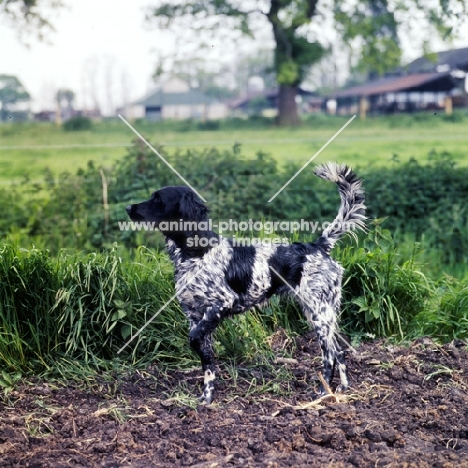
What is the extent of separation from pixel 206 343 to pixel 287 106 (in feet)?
25.1

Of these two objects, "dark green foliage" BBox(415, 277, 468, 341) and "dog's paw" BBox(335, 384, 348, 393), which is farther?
"dark green foliage" BBox(415, 277, 468, 341)

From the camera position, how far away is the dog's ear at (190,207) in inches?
148

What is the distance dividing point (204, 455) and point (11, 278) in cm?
204

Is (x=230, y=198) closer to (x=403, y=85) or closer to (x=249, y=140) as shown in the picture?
(x=249, y=140)

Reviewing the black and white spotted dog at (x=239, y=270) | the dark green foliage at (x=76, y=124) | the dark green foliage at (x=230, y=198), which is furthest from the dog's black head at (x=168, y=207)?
the dark green foliage at (x=76, y=124)

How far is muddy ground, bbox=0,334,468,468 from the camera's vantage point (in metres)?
3.27

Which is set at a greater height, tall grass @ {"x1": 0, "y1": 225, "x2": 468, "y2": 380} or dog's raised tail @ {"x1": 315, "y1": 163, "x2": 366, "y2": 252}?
dog's raised tail @ {"x1": 315, "y1": 163, "x2": 366, "y2": 252}

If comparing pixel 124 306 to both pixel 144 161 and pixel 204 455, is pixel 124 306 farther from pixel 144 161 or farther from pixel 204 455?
pixel 144 161

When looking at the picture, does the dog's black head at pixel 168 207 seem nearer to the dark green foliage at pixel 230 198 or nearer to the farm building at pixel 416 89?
the dark green foliage at pixel 230 198

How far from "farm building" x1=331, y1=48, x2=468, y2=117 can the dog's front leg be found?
7401 mm

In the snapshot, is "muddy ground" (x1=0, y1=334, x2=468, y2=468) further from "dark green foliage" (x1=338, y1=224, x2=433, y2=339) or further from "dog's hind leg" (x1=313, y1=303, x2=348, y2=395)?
"dark green foliage" (x1=338, y1=224, x2=433, y2=339)

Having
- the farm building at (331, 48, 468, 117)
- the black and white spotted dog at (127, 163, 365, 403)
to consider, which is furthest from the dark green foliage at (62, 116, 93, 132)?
the black and white spotted dog at (127, 163, 365, 403)

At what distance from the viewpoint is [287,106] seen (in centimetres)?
1099

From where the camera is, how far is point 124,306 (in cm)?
456
